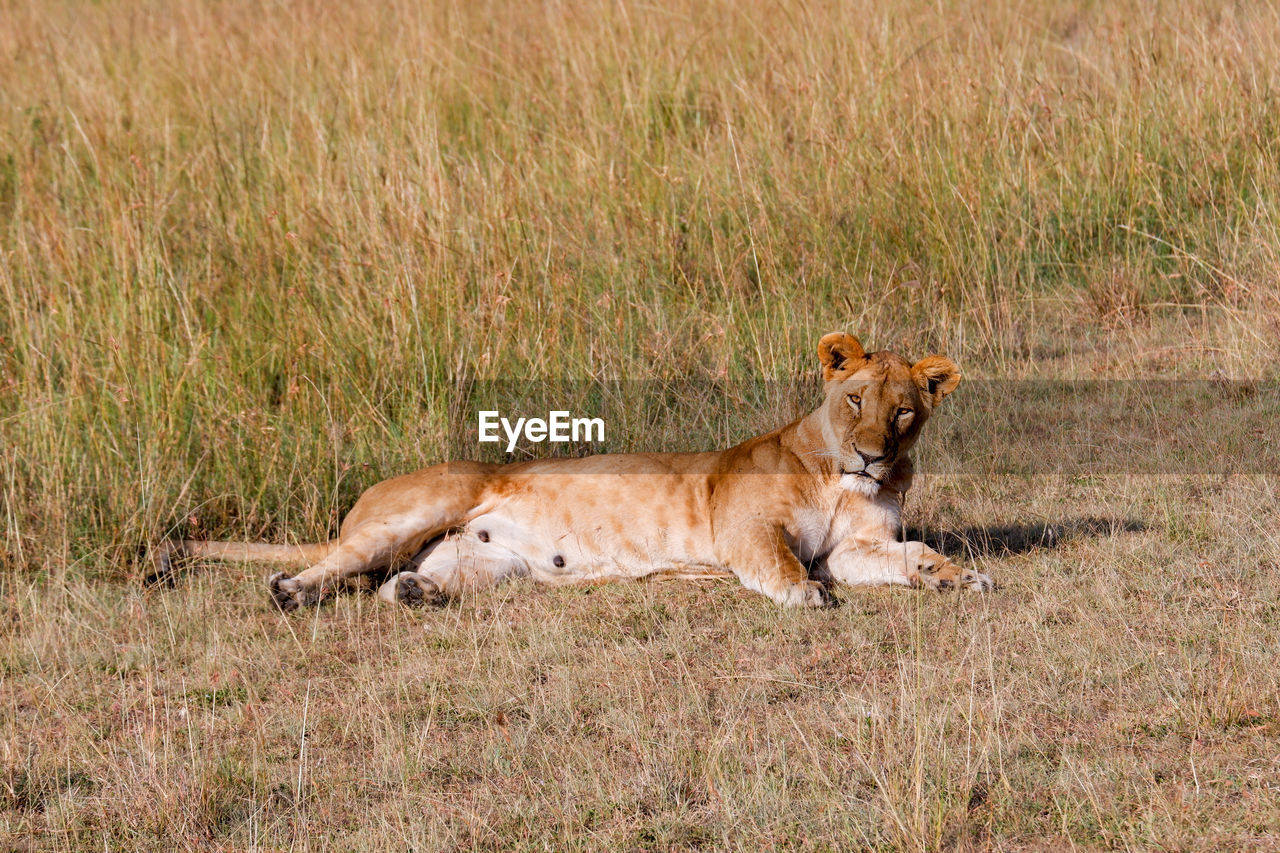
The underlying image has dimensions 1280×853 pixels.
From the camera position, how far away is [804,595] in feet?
15.4

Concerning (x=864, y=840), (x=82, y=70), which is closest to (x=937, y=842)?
(x=864, y=840)

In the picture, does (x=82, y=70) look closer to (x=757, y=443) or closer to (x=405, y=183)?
(x=405, y=183)

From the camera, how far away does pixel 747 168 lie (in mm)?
7898

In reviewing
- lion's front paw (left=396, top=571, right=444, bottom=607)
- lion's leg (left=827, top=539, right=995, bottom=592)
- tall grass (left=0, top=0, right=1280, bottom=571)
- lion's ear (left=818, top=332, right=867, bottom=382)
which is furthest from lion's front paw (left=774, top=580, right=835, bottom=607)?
tall grass (left=0, top=0, right=1280, bottom=571)

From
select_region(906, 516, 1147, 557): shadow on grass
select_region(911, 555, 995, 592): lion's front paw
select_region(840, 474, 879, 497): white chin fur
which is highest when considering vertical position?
select_region(840, 474, 879, 497): white chin fur

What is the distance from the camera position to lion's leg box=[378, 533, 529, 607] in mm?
5156

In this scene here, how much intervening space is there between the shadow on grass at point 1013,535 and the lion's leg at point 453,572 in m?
1.53

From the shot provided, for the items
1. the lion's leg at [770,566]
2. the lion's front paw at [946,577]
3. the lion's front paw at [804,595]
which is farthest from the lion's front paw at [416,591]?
the lion's front paw at [946,577]

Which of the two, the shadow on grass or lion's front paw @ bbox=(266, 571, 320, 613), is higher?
the shadow on grass

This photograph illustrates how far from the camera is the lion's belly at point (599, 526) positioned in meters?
5.22

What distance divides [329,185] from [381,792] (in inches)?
169

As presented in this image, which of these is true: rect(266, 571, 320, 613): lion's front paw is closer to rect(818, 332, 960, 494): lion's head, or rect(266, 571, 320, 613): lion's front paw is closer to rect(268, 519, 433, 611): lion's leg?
rect(268, 519, 433, 611): lion's leg

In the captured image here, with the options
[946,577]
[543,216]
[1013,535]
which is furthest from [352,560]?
[543,216]

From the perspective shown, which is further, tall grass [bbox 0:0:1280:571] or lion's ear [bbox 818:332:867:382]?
tall grass [bbox 0:0:1280:571]
